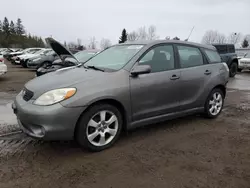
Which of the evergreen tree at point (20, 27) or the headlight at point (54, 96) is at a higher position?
the evergreen tree at point (20, 27)

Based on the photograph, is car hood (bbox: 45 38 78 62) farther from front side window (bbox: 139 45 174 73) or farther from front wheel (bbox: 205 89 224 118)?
front wheel (bbox: 205 89 224 118)

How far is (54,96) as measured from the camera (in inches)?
128

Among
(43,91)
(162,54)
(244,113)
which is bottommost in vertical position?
(244,113)

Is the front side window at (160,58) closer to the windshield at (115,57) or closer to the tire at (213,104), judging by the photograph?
the windshield at (115,57)

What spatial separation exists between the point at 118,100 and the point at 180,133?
4.73ft

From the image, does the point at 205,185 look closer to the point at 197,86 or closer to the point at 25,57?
the point at 197,86

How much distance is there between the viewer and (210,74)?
4902 mm

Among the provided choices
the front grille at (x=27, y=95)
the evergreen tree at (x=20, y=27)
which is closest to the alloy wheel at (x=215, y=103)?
the front grille at (x=27, y=95)

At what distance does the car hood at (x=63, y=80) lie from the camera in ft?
11.1

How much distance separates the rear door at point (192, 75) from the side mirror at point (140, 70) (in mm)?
913

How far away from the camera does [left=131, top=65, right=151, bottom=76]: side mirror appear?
3717mm

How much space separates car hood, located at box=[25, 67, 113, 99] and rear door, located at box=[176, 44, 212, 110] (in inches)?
60.2

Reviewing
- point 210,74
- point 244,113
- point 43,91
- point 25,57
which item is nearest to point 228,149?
point 210,74

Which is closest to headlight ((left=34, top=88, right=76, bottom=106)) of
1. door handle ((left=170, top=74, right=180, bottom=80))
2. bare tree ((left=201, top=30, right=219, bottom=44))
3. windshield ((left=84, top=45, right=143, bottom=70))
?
windshield ((left=84, top=45, right=143, bottom=70))
